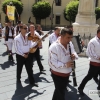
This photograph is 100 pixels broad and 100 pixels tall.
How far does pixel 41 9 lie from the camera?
107 ft

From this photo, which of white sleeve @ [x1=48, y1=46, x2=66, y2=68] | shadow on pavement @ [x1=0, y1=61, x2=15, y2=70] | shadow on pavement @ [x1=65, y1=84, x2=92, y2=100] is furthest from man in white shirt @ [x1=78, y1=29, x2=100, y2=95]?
Result: shadow on pavement @ [x1=0, y1=61, x2=15, y2=70]

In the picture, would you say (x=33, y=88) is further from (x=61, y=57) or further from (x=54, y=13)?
(x=54, y=13)

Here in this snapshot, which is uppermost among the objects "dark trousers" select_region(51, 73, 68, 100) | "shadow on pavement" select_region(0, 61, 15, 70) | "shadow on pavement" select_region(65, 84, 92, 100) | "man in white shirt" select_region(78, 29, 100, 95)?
"man in white shirt" select_region(78, 29, 100, 95)

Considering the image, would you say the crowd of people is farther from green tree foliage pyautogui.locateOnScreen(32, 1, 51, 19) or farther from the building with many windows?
the building with many windows

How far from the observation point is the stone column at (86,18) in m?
11.3

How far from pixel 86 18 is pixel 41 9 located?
22.4 m

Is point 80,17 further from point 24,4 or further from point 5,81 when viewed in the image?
point 24,4

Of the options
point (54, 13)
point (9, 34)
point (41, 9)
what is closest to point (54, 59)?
point (9, 34)

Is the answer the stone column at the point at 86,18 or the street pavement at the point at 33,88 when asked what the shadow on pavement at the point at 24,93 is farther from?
the stone column at the point at 86,18

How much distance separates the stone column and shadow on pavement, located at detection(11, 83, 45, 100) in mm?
7037

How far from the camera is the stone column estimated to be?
1128 cm

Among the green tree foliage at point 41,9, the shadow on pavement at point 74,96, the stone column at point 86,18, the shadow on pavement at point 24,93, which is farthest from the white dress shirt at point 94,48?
the green tree foliage at point 41,9

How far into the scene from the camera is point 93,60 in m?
4.56

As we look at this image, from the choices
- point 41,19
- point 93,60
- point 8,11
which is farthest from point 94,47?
point 41,19
